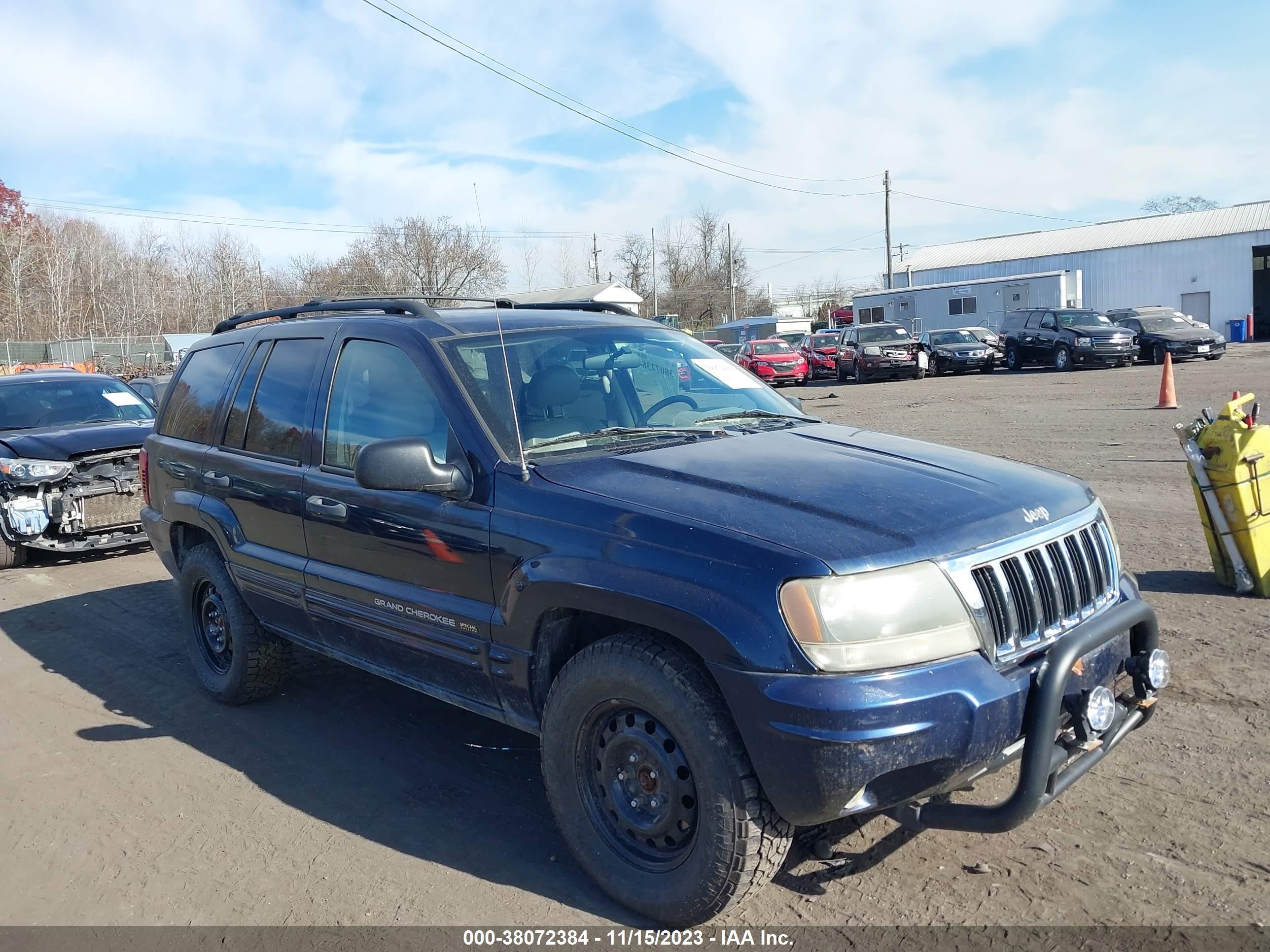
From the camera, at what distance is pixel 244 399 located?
4938 mm

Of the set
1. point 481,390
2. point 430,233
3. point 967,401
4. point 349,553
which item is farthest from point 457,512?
point 967,401

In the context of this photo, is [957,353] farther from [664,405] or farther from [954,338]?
[664,405]

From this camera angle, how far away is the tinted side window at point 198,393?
5223 millimetres

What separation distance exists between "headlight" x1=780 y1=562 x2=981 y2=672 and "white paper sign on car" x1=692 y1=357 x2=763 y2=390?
6.40 feet

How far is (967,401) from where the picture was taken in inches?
775

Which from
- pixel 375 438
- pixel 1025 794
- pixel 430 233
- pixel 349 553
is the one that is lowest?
pixel 1025 794

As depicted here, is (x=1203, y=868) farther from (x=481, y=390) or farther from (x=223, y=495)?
(x=223, y=495)

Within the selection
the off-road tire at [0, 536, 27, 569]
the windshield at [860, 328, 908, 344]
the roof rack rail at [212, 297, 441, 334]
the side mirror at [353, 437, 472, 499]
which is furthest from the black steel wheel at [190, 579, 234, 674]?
the windshield at [860, 328, 908, 344]

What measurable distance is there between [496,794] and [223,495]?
2.14 m

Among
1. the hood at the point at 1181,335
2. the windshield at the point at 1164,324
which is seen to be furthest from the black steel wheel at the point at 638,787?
the windshield at the point at 1164,324

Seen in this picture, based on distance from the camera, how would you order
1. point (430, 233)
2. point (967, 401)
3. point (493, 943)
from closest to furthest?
point (493, 943) → point (430, 233) → point (967, 401)

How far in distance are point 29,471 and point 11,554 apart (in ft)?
2.92

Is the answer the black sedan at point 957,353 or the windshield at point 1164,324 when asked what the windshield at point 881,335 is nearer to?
the black sedan at point 957,353

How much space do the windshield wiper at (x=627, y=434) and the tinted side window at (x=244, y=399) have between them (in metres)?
1.99
